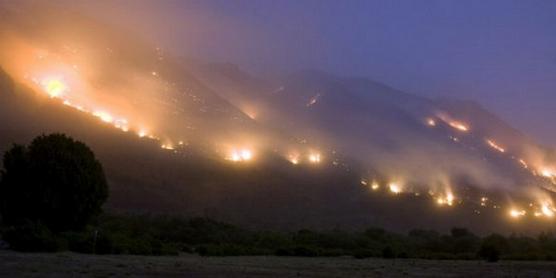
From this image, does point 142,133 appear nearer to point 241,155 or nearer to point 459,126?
point 241,155

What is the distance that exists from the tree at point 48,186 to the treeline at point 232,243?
5.17 feet

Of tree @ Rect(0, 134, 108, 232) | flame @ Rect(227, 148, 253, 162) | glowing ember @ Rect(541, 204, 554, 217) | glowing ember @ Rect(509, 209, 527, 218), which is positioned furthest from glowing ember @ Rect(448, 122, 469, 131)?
tree @ Rect(0, 134, 108, 232)

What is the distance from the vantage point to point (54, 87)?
12206 centimetres

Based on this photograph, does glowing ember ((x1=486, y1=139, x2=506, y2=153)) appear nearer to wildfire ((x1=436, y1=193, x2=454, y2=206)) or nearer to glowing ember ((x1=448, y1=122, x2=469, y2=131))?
glowing ember ((x1=448, y1=122, x2=469, y2=131))

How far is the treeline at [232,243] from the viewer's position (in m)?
29.4

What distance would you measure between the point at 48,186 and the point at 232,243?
1542 centimetres

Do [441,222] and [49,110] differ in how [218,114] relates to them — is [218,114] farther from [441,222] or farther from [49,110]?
[441,222]

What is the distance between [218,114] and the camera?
456ft

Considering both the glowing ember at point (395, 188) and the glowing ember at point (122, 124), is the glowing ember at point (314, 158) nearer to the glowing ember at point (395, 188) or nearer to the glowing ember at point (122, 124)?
the glowing ember at point (395, 188)

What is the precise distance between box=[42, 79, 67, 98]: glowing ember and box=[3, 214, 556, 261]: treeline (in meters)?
70.5

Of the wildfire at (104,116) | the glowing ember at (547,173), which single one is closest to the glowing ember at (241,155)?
the wildfire at (104,116)

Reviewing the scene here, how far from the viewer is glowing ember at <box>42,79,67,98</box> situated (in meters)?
118

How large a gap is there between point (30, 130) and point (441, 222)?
202 ft

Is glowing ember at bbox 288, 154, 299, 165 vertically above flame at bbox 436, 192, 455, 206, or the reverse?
glowing ember at bbox 288, 154, 299, 165
